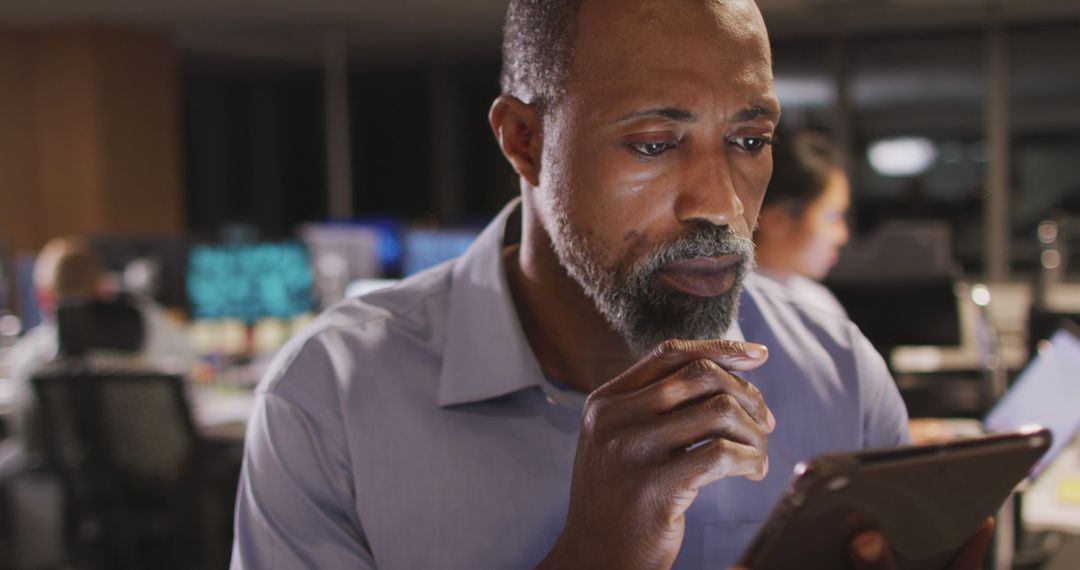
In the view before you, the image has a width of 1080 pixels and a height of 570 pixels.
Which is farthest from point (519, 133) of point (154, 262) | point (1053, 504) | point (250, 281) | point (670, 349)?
point (154, 262)

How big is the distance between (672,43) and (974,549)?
452mm

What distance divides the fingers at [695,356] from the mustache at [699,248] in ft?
0.37

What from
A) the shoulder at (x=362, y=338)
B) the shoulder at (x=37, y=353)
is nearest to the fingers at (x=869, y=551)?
the shoulder at (x=362, y=338)

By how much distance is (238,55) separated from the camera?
399 inches

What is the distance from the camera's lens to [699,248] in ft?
2.78

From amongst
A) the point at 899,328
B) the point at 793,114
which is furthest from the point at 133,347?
the point at 793,114

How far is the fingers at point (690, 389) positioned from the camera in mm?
743

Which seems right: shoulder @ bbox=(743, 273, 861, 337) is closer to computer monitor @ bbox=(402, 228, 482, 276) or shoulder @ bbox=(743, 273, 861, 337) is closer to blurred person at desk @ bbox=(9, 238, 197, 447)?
computer monitor @ bbox=(402, 228, 482, 276)

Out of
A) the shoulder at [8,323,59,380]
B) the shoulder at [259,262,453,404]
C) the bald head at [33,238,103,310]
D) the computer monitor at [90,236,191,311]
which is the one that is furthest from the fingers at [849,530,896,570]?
the computer monitor at [90,236,191,311]

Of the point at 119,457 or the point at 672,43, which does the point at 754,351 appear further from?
the point at 119,457

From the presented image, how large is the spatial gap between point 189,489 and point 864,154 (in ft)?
22.5

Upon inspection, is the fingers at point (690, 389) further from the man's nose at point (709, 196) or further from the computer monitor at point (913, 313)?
the computer monitor at point (913, 313)

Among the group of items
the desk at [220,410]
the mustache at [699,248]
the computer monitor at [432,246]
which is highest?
the mustache at [699,248]

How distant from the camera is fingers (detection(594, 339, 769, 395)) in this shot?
0.75m
